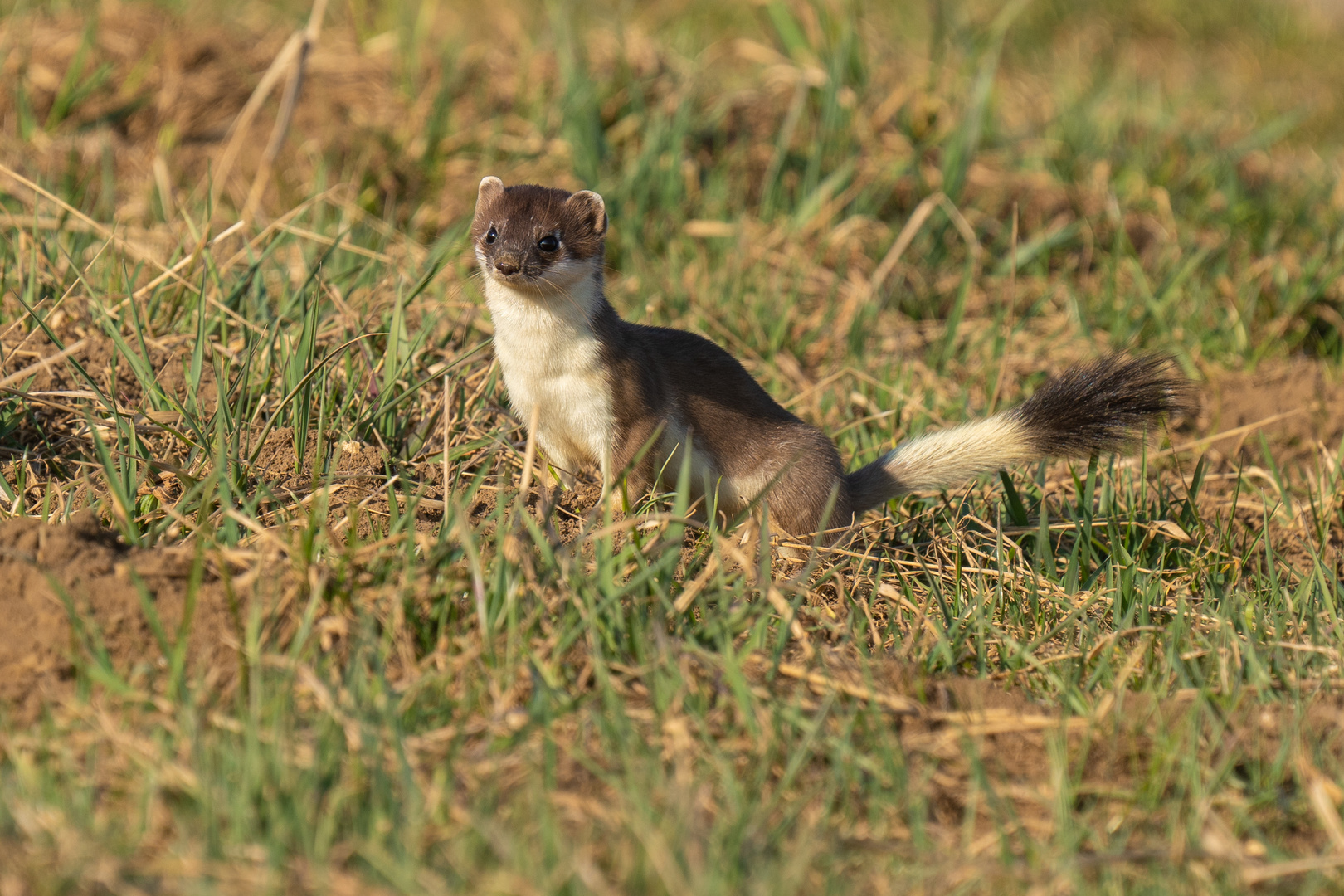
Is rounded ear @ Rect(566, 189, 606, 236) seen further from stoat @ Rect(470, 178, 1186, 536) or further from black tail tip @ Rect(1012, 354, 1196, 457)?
black tail tip @ Rect(1012, 354, 1196, 457)

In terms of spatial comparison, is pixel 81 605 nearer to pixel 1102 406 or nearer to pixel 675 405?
pixel 675 405

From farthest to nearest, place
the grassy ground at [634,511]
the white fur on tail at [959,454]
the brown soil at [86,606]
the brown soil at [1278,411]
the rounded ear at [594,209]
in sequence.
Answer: the brown soil at [1278,411]
the rounded ear at [594,209]
the white fur on tail at [959,454]
the brown soil at [86,606]
the grassy ground at [634,511]

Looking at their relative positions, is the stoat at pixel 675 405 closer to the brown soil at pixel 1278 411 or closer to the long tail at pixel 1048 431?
the long tail at pixel 1048 431

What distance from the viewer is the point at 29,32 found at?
276 inches

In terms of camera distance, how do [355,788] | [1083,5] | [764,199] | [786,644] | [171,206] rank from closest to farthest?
[355,788]
[786,644]
[171,206]
[764,199]
[1083,5]

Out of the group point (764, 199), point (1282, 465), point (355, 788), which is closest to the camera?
point (355, 788)

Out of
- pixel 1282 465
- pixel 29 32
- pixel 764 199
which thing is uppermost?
pixel 29 32

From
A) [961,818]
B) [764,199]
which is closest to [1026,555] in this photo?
[961,818]

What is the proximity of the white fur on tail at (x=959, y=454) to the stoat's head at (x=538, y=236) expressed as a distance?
113 centimetres

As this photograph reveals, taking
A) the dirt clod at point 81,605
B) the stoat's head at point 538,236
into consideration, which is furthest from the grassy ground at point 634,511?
the stoat's head at point 538,236

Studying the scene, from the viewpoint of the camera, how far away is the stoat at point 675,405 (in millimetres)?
3828

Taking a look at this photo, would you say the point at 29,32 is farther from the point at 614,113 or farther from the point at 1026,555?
the point at 1026,555

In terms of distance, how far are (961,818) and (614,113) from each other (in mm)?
4883

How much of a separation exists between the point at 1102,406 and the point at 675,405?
1259 mm
